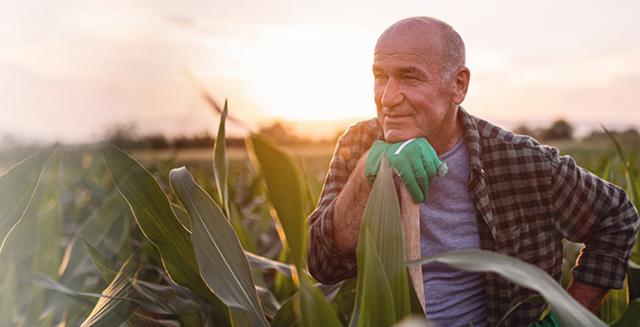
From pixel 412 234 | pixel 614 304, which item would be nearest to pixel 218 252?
pixel 412 234

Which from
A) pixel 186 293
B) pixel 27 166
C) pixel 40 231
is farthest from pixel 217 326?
pixel 40 231

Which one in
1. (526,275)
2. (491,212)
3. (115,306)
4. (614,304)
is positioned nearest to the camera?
(526,275)

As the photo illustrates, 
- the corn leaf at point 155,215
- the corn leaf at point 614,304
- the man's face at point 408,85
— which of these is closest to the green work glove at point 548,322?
the corn leaf at point 614,304

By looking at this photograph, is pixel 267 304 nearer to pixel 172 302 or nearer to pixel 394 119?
pixel 172 302

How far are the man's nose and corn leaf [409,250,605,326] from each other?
509 millimetres

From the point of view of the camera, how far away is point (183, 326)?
1.35 metres

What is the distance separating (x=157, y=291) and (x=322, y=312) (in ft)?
2.05

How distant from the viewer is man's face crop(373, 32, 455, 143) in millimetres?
1209

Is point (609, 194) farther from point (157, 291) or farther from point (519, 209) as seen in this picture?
point (157, 291)

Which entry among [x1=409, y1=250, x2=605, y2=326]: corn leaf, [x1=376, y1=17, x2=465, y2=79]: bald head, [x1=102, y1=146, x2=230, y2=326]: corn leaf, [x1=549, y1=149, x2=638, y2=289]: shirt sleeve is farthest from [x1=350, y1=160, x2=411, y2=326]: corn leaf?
[x1=549, y1=149, x2=638, y2=289]: shirt sleeve

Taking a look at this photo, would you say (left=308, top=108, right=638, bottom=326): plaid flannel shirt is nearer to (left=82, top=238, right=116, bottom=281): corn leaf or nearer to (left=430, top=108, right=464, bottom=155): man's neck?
(left=430, top=108, right=464, bottom=155): man's neck

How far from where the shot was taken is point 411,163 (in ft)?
3.67

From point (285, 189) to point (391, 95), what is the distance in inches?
18.9

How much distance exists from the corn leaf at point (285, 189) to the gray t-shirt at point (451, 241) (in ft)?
2.12
